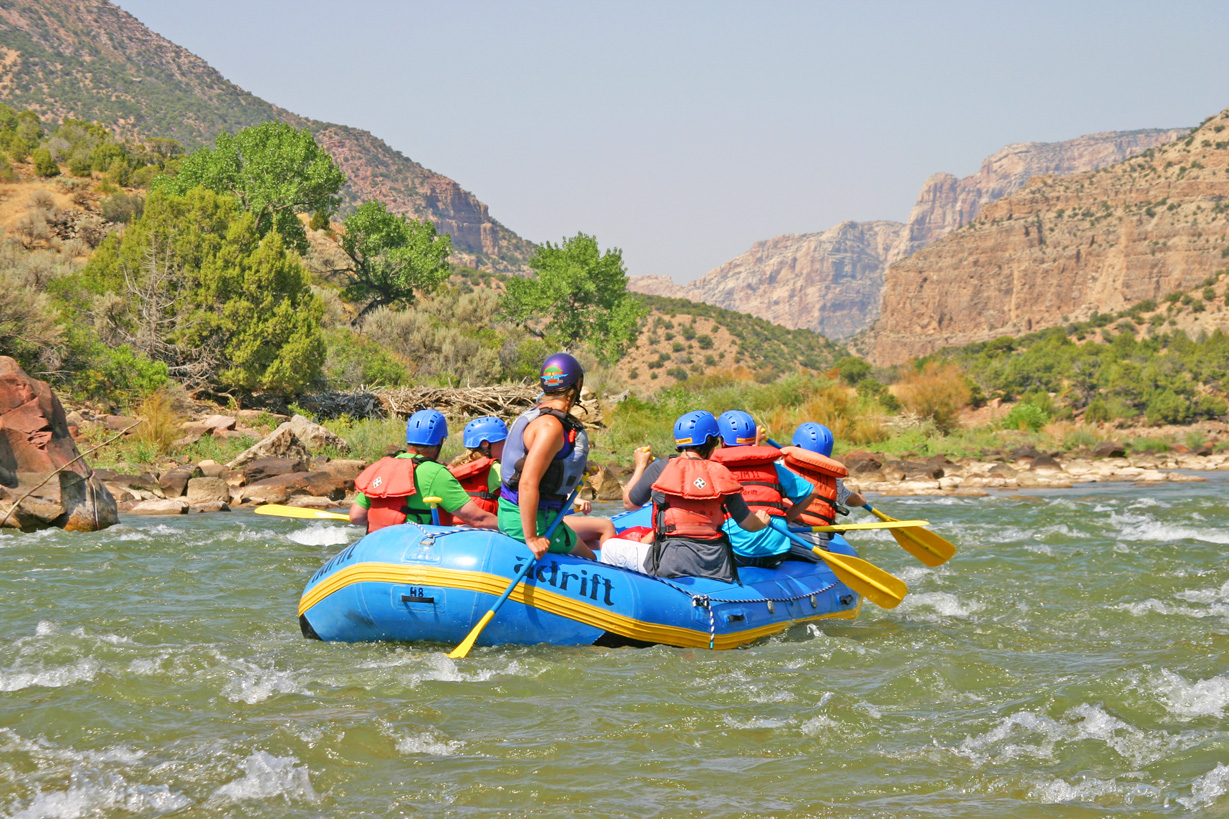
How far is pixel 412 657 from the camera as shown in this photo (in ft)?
18.0

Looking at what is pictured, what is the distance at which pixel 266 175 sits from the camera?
32.7m

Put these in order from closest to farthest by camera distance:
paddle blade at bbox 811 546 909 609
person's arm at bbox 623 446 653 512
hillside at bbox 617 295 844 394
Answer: person's arm at bbox 623 446 653 512, paddle blade at bbox 811 546 909 609, hillside at bbox 617 295 844 394

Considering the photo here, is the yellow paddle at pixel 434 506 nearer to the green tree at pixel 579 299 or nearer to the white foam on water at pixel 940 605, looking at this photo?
the white foam on water at pixel 940 605

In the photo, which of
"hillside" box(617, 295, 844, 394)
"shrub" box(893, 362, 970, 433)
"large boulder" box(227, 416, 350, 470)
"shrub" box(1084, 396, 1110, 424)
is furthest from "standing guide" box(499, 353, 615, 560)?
"hillside" box(617, 295, 844, 394)

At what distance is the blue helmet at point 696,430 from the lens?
20.1 feet

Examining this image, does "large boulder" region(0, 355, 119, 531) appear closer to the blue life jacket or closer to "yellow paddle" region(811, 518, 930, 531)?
the blue life jacket

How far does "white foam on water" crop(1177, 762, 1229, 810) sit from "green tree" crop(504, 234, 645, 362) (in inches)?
1355

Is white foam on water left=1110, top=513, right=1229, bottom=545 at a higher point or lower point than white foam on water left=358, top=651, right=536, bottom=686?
lower

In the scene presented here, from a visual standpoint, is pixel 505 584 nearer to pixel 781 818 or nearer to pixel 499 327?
pixel 781 818

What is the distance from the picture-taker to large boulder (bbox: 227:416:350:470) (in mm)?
15327

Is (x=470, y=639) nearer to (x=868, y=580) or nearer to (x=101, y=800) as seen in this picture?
(x=101, y=800)

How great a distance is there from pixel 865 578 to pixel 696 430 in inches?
74.6

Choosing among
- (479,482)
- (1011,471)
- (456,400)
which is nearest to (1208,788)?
(479,482)

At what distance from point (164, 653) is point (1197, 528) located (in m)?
12.5
